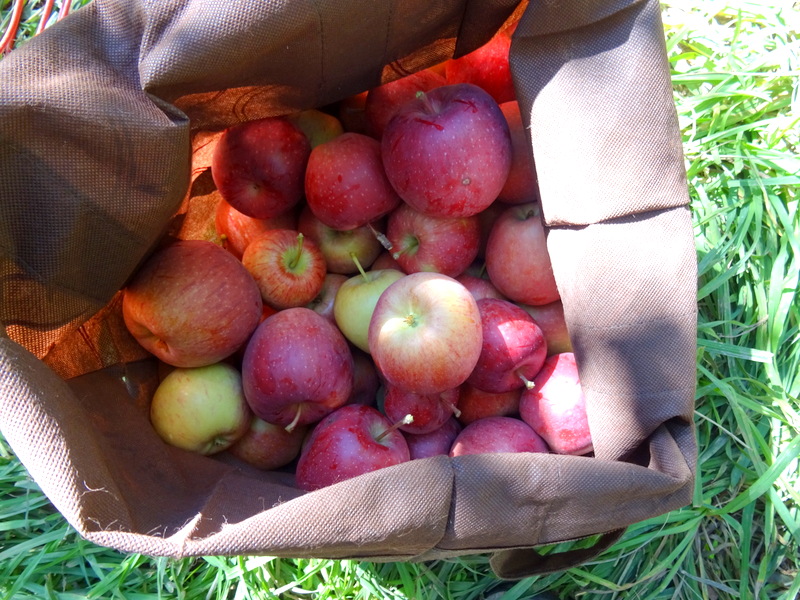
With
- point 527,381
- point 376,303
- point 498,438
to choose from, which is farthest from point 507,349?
point 376,303

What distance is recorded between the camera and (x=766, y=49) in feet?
6.49

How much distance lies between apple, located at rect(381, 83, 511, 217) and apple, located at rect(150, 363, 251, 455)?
62 centimetres

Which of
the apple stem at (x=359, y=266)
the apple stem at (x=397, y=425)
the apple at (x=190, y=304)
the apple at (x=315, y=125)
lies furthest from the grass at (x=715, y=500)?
the apple at (x=315, y=125)

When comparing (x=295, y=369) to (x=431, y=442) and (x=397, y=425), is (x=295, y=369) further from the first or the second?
(x=431, y=442)

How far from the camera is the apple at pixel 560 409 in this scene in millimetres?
1356

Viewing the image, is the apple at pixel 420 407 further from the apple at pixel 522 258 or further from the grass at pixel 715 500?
the grass at pixel 715 500

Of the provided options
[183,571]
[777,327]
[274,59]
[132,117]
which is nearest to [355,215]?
[274,59]

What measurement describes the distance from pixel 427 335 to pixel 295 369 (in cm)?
31

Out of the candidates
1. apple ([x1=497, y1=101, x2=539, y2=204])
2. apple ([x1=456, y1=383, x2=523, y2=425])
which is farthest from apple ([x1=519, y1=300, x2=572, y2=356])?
apple ([x1=497, y1=101, x2=539, y2=204])

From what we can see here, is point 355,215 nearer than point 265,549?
No

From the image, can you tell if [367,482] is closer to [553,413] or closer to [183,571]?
[553,413]

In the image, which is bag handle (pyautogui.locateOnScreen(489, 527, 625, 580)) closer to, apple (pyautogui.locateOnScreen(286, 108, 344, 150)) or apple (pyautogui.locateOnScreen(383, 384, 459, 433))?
apple (pyautogui.locateOnScreen(383, 384, 459, 433))

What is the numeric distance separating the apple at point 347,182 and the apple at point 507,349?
37 cm

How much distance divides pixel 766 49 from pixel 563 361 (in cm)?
132
